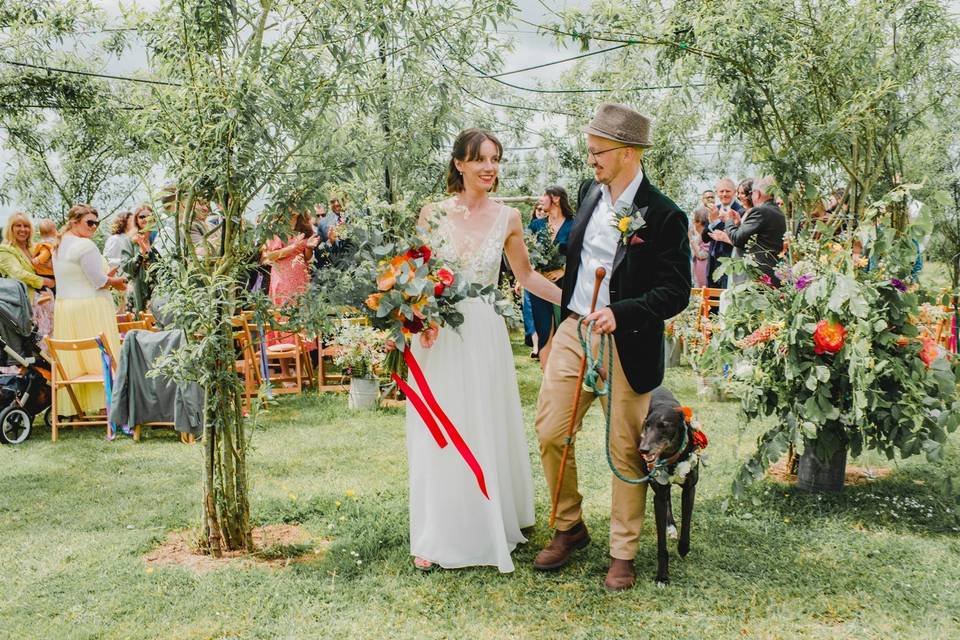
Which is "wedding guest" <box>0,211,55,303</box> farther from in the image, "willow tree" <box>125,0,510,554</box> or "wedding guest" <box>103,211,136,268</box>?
"willow tree" <box>125,0,510,554</box>

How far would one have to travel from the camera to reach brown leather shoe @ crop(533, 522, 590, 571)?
4.13 meters

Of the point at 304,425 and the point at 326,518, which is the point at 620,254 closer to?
the point at 326,518

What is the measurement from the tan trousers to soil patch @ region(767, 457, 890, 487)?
1916 millimetres

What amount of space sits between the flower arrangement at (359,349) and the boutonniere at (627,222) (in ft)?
15.1

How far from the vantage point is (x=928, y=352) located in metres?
4.52

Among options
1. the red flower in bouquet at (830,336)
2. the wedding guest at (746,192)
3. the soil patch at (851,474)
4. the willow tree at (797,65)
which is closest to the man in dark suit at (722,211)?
the wedding guest at (746,192)

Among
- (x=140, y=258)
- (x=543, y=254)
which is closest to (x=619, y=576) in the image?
(x=140, y=258)

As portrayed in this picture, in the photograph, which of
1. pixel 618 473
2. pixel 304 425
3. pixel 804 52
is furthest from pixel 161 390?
pixel 804 52

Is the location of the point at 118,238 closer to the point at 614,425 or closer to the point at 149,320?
the point at 149,320

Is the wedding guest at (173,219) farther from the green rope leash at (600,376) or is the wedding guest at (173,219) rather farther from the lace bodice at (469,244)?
the green rope leash at (600,376)

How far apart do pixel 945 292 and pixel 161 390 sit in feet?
20.4

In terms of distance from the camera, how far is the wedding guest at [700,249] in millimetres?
11523

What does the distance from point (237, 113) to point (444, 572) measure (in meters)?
2.50

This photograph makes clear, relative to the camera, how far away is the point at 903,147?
13453 millimetres
